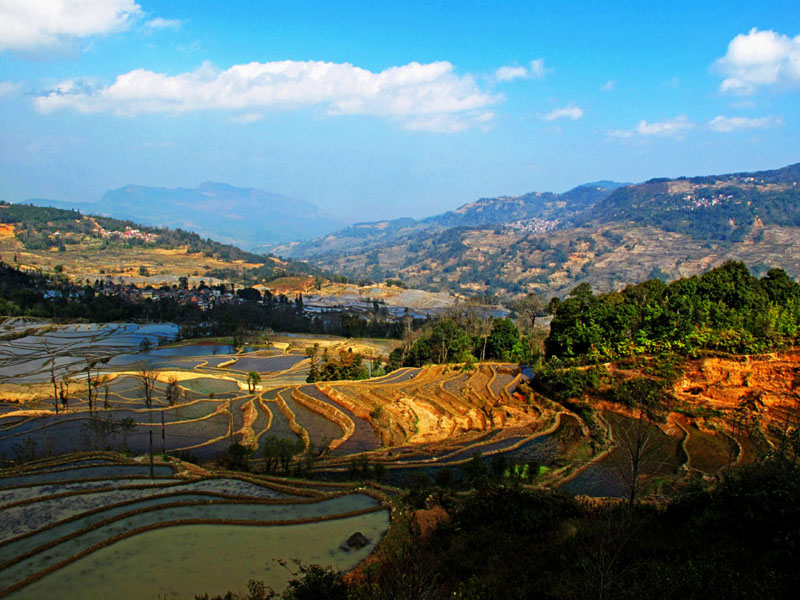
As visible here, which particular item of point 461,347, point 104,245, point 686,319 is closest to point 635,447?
point 686,319

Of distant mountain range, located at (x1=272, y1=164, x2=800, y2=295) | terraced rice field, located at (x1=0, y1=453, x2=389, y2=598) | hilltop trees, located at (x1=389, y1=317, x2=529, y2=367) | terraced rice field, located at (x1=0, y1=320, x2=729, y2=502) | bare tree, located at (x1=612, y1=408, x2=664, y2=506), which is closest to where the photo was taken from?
terraced rice field, located at (x1=0, y1=453, x2=389, y2=598)

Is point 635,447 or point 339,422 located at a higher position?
point 635,447

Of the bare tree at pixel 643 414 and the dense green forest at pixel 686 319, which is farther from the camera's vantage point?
the dense green forest at pixel 686 319

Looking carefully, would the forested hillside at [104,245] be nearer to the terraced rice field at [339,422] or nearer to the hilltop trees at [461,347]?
the hilltop trees at [461,347]

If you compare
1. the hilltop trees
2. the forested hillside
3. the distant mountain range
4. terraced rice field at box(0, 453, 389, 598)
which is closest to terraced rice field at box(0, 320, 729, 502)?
terraced rice field at box(0, 453, 389, 598)

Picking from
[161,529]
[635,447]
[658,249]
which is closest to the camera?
[161,529]

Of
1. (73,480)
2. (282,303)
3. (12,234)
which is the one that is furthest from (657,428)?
(12,234)

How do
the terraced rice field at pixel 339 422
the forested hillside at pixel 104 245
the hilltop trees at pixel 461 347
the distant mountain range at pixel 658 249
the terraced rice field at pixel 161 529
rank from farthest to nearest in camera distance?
the distant mountain range at pixel 658 249 → the forested hillside at pixel 104 245 → the hilltop trees at pixel 461 347 → the terraced rice field at pixel 339 422 → the terraced rice field at pixel 161 529

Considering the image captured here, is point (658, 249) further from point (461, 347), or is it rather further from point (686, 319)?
point (686, 319)

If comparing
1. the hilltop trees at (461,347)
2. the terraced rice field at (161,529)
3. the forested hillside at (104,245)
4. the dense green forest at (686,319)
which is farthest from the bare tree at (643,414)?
the forested hillside at (104,245)

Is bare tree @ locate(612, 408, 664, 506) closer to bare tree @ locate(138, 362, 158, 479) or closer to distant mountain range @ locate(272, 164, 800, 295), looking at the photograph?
bare tree @ locate(138, 362, 158, 479)

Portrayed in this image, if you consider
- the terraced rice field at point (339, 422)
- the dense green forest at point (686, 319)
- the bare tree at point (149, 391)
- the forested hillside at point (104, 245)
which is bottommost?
the terraced rice field at point (339, 422)
